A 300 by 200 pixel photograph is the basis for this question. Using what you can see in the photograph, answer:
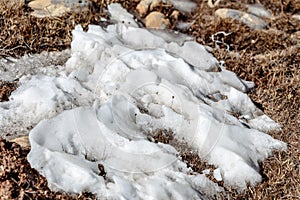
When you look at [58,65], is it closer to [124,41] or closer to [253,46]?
[124,41]

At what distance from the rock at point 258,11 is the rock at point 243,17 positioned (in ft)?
1.51

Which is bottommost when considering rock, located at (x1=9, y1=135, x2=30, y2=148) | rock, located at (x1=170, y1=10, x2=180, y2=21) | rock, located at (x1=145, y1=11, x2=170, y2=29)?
rock, located at (x1=9, y1=135, x2=30, y2=148)

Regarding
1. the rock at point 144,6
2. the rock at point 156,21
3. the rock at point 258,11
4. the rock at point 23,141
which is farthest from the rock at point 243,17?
the rock at point 23,141

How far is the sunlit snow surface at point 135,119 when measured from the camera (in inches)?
182

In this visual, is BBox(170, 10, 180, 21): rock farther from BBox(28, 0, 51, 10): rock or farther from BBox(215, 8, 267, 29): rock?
BBox(28, 0, 51, 10): rock

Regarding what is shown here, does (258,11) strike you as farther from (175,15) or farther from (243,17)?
(175,15)

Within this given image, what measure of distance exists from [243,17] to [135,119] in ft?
12.1

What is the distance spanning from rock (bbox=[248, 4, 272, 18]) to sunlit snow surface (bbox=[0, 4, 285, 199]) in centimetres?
228

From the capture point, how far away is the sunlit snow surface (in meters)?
4.62

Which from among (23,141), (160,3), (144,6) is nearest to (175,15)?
(160,3)

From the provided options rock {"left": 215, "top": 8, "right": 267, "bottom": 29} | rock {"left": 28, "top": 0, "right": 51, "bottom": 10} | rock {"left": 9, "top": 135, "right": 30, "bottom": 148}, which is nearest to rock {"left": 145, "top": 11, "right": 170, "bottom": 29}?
rock {"left": 215, "top": 8, "right": 267, "bottom": 29}

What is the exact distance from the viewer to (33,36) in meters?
6.78

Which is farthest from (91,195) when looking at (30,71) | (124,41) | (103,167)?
(124,41)

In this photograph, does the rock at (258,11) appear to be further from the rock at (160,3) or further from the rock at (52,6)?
the rock at (52,6)
